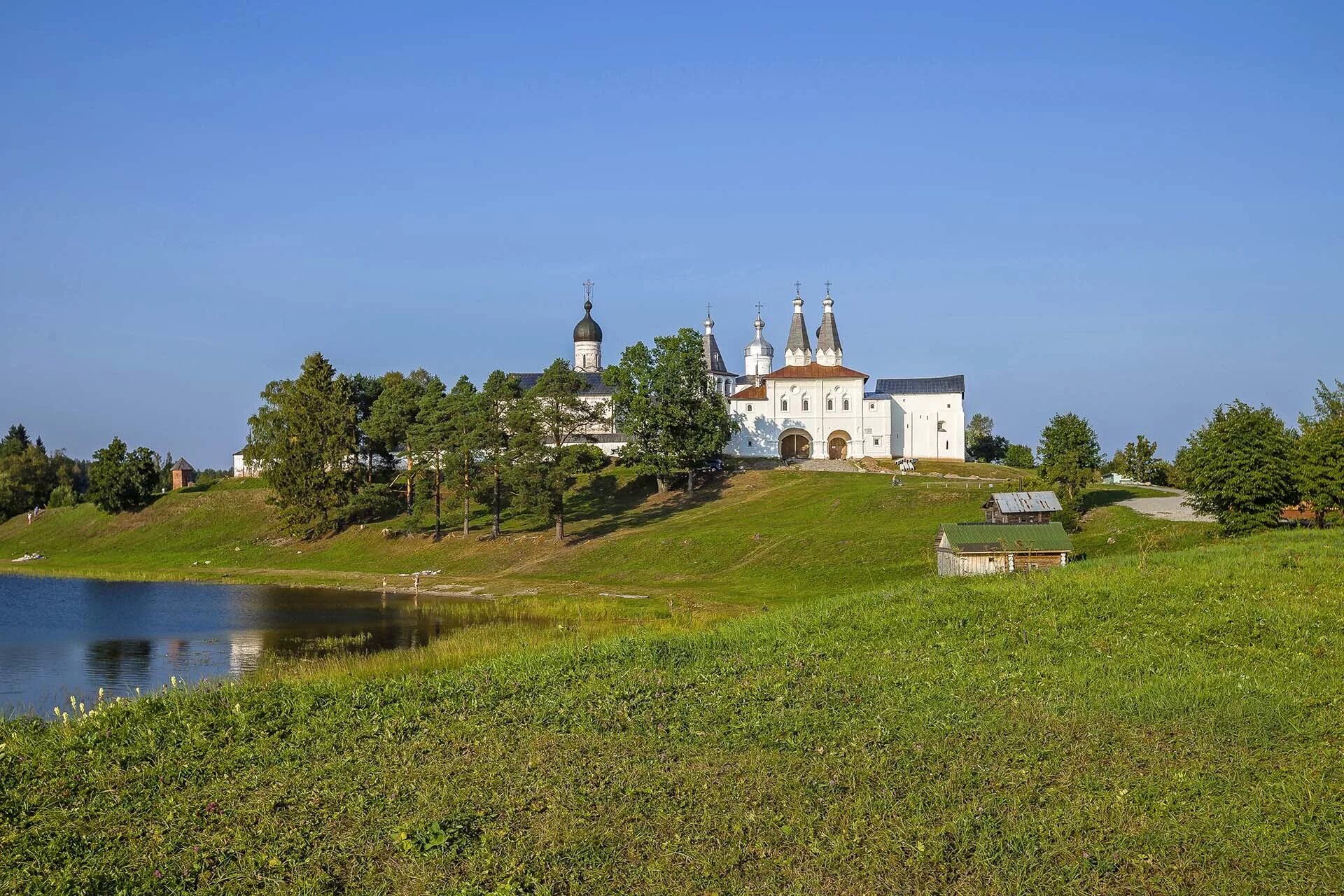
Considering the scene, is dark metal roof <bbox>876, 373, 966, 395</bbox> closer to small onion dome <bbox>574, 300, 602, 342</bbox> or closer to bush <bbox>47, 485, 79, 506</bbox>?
small onion dome <bbox>574, 300, 602, 342</bbox>

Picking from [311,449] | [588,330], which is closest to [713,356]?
[588,330]

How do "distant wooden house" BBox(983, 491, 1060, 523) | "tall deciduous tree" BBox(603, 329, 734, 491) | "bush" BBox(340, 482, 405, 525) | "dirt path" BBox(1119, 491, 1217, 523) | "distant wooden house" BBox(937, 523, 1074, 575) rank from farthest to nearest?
"tall deciduous tree" BBox(603, 329, 734, 491) < "bush" BBox(340, 482, 405, 525) < "dirt path" BBox(1119, 491, 1217, 523) < "distant wooden house" BBox(983, 491, 1060, 523) < "distant wooden house" BBox(937, 523, 1074, 575)

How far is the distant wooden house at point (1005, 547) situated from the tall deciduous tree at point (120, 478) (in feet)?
250

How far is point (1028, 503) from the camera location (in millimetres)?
51312

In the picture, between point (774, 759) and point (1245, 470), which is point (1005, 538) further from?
point (774, 759)

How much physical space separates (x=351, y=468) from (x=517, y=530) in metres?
16.1

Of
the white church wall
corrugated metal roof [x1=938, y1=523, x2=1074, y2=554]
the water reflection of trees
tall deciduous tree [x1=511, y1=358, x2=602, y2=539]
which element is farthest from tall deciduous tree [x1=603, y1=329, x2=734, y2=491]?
the water reflection of trees

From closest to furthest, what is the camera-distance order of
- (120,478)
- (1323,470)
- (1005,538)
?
1. (1005,538)
2. (1323,470)
3. (120,478)

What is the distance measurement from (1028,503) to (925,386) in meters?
55.5

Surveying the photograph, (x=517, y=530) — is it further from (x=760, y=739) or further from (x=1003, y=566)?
(x=760, y=739)

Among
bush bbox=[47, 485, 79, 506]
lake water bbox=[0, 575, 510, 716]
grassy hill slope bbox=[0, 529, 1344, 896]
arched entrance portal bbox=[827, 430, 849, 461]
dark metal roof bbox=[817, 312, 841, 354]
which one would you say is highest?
dark metal roof bbox=[817, 312, 841, 354]

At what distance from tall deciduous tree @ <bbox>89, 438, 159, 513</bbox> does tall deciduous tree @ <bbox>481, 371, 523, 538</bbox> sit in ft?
133

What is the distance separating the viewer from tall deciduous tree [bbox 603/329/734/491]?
3236 inches

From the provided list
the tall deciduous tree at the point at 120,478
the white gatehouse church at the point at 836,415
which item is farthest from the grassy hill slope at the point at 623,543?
the white gatehouse church at the point at 836,415
